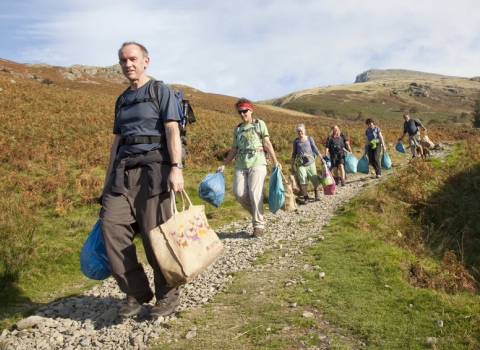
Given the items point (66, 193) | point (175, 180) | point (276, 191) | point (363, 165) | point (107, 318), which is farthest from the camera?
point (363, 165)

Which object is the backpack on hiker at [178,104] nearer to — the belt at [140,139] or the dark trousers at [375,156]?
the belt at [140,139]

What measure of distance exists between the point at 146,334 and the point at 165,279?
524mm

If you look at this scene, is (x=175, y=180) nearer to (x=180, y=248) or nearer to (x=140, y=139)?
(x=140, y=139)

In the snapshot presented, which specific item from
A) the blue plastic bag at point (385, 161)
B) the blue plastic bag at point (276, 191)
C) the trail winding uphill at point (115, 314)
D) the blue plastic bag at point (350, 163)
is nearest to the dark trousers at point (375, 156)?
the blue plastic bag at point (385, 161)

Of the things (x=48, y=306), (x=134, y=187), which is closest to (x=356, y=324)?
(x=134, y=187)

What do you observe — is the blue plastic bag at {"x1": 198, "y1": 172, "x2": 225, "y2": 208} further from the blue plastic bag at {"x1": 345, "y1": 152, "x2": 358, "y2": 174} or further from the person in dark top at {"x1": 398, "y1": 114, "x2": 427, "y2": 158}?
the person in dark top at {"x1": 398, "y1": 114, "x2": 427, "y2": 158}

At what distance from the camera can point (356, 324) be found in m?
3.57

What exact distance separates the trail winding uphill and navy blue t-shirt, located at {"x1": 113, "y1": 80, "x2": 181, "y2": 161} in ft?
5.42

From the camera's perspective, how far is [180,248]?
11.7ft

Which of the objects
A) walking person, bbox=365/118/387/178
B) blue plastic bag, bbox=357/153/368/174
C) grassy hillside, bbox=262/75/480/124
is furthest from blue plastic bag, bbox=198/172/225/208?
grassy hillside, bbox=262/75/480/124

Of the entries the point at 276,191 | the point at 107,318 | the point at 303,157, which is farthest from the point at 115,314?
the point at 303,157

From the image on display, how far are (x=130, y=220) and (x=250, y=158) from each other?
3.62m

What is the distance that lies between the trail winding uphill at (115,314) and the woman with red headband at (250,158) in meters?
0.81

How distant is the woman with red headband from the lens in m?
7.18
